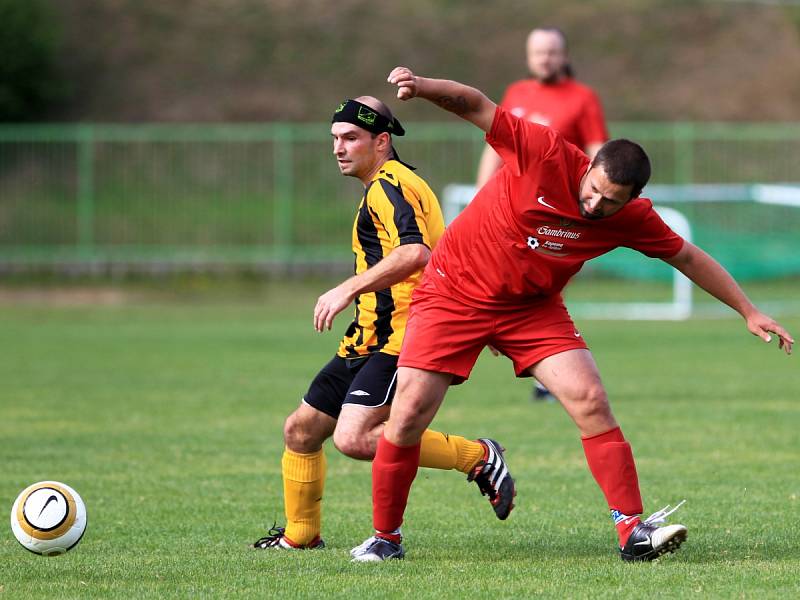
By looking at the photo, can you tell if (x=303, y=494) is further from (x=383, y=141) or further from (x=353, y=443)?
(x=383, y=141)

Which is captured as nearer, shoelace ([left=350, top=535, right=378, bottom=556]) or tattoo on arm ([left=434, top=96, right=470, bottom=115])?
tattoo on arm ([left=434, top=96, right=470, bottom=115])

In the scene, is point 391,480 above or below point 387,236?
below

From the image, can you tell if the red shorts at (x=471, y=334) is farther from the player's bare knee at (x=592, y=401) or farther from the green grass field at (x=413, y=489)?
the green grass field at (x=413, y=489)

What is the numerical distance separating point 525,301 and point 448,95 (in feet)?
3.16

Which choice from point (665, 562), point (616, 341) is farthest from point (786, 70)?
point (665, 562)

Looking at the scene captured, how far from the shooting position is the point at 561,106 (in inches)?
456

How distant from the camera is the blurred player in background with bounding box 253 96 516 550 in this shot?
6172 mm

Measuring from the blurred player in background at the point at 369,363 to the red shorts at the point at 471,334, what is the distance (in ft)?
0.86

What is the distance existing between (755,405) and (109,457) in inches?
210

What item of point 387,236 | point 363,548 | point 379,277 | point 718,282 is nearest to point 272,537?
point 363,548

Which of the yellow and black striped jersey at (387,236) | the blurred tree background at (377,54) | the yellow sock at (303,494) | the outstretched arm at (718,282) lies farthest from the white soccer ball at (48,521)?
the blurred tree background at (377,54)

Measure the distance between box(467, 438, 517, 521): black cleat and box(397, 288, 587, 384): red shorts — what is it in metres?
0.71

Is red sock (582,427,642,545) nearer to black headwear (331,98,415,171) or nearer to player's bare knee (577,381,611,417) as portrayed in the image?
player's bare knee (577,381,611,417)

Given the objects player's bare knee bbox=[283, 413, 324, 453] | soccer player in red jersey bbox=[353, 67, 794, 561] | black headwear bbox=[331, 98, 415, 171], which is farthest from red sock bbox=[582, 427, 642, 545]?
black headwear bbox=[331, 98, 415, 171]
